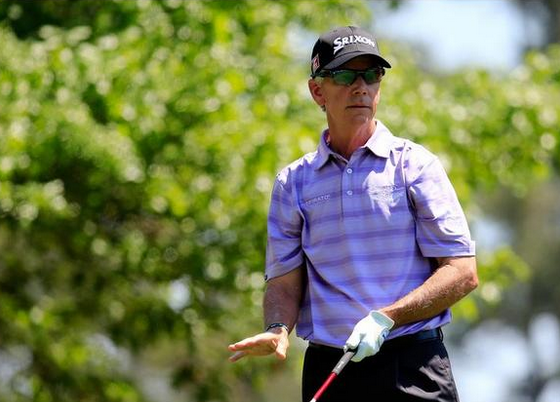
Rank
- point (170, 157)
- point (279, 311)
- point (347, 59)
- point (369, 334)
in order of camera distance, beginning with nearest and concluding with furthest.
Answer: point (369, 334) < point (347, 59) < point (279, 311) < point (170, 157)

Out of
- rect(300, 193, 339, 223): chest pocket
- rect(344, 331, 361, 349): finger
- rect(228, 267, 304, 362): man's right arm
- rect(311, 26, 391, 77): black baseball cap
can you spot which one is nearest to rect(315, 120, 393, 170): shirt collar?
rect(300, 193, 339, 223): chest pocket

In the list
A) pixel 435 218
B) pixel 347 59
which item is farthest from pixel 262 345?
pixel 347 59

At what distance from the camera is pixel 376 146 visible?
18.2 feet

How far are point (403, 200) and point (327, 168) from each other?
0.37m

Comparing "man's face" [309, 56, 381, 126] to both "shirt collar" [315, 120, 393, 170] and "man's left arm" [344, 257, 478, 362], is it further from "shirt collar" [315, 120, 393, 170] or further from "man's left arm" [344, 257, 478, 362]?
"man's left arm" [344, 257, 478, 362]

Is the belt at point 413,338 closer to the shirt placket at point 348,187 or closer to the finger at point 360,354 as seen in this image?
the finger at point 360,354

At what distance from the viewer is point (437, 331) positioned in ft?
18.1

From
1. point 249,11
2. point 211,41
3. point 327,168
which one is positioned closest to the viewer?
point 327,168

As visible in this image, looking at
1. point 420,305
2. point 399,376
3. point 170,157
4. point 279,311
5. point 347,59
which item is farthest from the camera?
point 170,157

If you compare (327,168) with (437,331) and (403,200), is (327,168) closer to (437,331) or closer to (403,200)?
(403,200)

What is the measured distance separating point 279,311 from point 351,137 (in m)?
0.72

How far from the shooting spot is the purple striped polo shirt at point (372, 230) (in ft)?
17.7

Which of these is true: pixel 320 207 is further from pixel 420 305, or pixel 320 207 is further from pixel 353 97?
pixel 420 305

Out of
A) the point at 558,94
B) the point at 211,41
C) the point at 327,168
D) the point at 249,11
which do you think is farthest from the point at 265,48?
the point at 327,168
